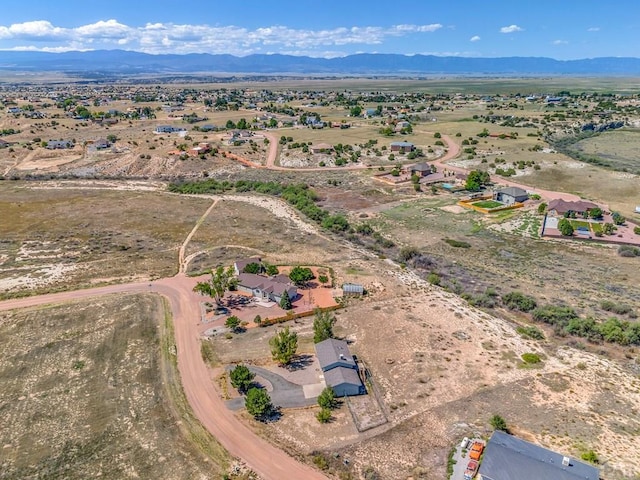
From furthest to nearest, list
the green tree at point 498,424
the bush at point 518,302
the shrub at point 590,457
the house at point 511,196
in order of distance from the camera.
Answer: the house at point 511,196 < the bush at point 518,302 < the green tree at point 498,424 < the shrub at point 590,457

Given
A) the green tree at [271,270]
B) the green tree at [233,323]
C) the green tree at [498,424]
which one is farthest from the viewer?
the green tree at [271,270]

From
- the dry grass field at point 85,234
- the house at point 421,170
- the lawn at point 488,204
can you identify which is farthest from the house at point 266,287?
the house at point 421,170

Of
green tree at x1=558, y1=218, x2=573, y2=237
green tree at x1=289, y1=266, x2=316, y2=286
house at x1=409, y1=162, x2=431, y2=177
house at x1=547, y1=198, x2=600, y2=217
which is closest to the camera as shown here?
green tree at x1=289, y1=266, x2=316, y2=286

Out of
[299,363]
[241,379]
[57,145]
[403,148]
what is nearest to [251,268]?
[299,363]

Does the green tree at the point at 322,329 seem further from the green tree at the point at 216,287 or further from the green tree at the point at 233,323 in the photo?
the green tree at the point at 216,287

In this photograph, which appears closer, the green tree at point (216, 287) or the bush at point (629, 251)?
the green tree at point (216, 287)

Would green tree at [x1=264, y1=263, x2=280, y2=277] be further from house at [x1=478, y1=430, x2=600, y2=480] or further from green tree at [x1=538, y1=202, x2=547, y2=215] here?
green tree at [x1=538, y1=202, x2=547, y2=215]

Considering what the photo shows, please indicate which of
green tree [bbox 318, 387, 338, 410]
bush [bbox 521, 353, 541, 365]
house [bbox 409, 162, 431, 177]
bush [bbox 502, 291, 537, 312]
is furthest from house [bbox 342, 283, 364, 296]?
house [bbox 409, 162, 431, 177]
